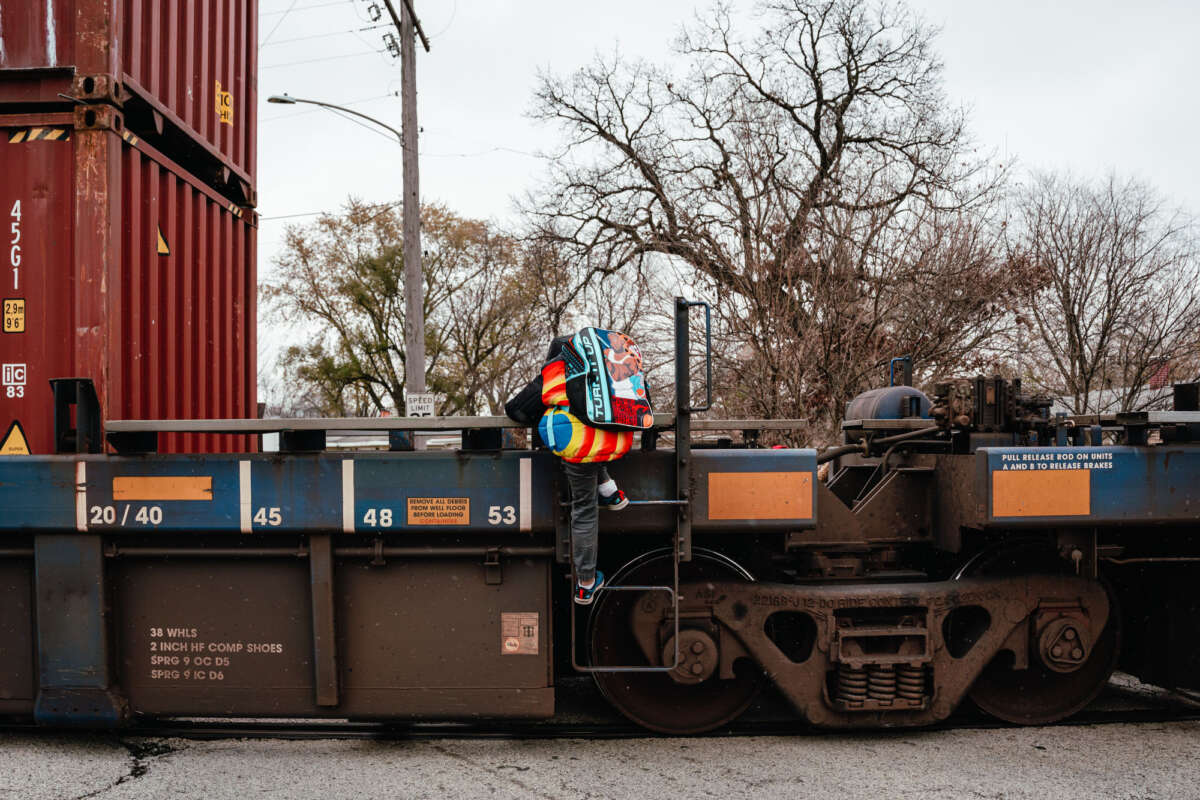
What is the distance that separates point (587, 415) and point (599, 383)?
16 cm

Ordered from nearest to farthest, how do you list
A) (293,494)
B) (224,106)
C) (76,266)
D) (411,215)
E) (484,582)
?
(293,494) → (484,582) → (76,266) → (224,106) → (411,215)

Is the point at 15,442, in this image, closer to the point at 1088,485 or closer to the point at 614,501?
the point at 614,501

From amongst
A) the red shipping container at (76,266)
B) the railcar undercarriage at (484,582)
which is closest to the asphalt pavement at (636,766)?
the railcar undercarriage at (484,582)

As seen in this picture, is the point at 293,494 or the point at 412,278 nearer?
the point at 293,494

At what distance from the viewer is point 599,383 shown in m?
4.03

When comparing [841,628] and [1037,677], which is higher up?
[841,628]

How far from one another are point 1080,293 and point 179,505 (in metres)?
20.0

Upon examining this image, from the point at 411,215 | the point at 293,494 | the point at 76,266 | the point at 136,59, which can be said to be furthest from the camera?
the point at 411,215

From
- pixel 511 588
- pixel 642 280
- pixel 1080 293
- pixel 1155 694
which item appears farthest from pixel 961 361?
pixel 511 588

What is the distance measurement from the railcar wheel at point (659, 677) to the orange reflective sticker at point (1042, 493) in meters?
1.36

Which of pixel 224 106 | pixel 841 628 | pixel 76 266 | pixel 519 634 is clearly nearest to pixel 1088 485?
A: pixel 841 628

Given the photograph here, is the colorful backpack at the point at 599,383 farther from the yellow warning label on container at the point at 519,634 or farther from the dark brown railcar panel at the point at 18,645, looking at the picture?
the dark brown railcar panel at the point at 18,645

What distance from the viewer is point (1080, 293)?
19.3m

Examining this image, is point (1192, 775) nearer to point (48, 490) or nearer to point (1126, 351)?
point (48, 490)
